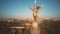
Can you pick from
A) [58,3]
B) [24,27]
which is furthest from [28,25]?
[58,3]

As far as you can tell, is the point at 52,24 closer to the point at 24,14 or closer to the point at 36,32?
the point at 36,32

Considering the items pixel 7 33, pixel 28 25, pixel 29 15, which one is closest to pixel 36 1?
pixel 29 15

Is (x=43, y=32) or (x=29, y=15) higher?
(x=29, y=15)

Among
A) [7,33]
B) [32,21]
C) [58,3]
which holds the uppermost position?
[58,3]

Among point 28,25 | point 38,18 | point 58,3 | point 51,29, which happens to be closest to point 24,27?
point 28,25

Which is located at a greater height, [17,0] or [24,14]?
[17,0]

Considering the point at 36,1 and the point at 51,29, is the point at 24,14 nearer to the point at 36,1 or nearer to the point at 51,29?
the point at 36,1
